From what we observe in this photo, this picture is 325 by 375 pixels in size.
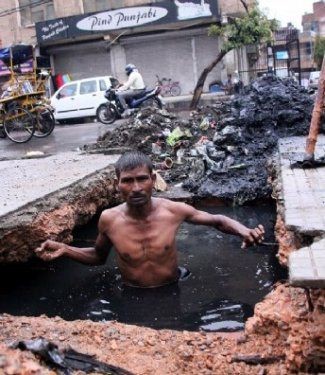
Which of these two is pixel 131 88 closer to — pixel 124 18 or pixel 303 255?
pixel 124 18

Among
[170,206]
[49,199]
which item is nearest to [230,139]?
[49,199]

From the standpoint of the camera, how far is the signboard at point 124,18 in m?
23.3

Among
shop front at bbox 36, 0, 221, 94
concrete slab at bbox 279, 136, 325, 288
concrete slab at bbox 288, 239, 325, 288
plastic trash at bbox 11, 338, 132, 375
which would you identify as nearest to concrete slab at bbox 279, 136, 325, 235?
concrete slab at bbox 279, 136, 325, 288

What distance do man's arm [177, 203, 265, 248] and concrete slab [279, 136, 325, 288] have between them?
23 cm

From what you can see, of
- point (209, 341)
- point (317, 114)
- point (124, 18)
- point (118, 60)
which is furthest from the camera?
point (118, 60)

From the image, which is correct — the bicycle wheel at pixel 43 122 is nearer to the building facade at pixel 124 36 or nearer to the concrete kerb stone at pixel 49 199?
the concrete kerb stone at pixel 49 199

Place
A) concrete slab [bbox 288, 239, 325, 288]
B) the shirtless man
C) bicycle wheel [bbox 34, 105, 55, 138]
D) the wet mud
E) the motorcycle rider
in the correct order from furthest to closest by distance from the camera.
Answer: the motorcycle rider, bicycle wheel [bbox 34, 105, 55, 138], the shirtless man, the wet mud, concrete slab [bbox 288, 239, 325, 288]

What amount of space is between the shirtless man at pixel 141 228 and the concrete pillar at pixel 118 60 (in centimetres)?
2195

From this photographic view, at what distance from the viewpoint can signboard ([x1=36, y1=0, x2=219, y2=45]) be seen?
76.4 feet

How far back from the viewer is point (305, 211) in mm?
3721

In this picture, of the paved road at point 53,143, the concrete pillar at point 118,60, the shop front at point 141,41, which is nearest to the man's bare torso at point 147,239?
the paved road at point 53,143

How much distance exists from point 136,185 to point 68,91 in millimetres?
16812

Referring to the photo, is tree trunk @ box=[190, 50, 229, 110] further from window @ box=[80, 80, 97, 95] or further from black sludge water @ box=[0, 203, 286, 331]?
black sludge water @ box=[0, 203, 286, 331]

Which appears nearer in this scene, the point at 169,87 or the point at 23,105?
the point at 23,105
